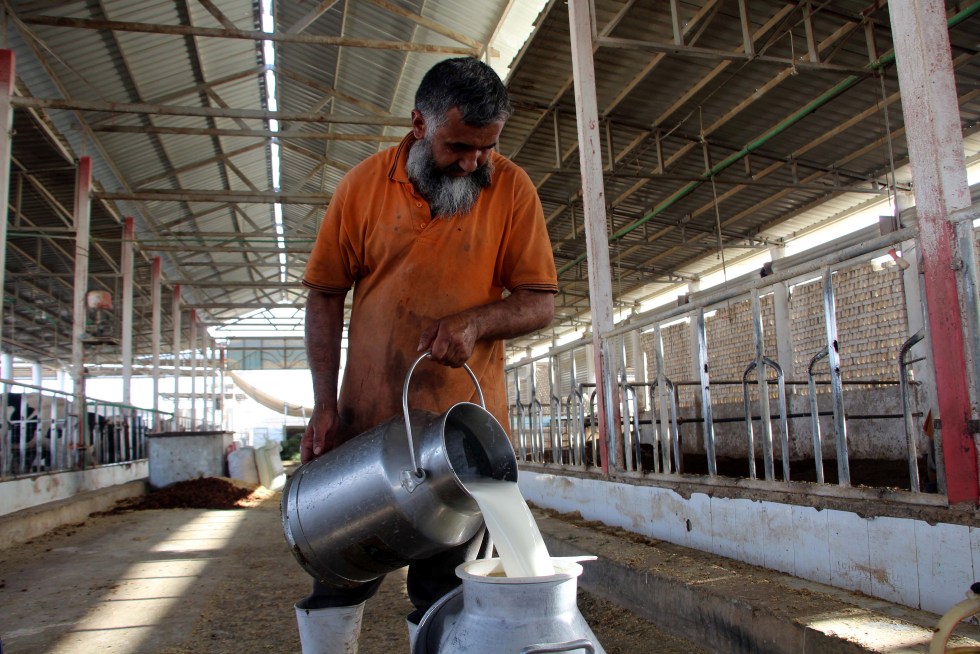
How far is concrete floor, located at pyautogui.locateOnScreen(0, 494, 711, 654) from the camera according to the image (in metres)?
3.00

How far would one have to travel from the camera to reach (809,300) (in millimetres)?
10070

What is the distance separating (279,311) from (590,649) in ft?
94.8

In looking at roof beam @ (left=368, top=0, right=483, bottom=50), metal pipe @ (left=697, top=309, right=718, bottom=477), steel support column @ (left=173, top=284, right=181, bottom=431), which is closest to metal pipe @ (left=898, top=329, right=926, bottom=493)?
metal pipe @ (left=697, top=309, right=718, bottom=477)

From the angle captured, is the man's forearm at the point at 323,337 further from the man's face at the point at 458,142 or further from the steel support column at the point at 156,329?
the steel support column at the point at 156,329

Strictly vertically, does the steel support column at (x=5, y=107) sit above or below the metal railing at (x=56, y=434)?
above

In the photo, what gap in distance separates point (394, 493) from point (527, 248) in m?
0.76

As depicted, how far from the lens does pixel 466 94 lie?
1659 millimetres

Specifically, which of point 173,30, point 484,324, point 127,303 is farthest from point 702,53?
point 127,303

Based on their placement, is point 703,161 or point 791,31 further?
point 703,161

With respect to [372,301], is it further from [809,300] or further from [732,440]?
[809,300]

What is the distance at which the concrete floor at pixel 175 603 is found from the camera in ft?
9.86

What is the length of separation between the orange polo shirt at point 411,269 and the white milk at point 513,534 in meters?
0.45

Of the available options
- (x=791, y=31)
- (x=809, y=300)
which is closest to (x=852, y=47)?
(x=791, y=31)

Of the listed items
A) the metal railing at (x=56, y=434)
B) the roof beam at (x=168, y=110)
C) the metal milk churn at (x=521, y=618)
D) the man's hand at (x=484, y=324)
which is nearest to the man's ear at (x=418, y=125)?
the man's hand at (x=484, y=324)
